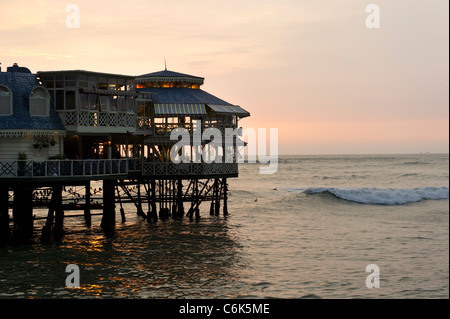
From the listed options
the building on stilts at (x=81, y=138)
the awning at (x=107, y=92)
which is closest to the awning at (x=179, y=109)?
the building on stilts at (x=81, y=138)

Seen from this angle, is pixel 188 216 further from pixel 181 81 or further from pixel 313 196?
A: pixel 313 196

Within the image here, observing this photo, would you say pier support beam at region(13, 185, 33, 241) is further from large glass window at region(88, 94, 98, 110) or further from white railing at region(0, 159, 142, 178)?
large glass window at region(88, 94, 98, 110)

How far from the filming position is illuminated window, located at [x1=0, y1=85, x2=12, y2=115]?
34406 millimetres

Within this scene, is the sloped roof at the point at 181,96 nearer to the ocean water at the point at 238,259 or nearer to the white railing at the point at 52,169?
the ocean water at the point at 238,259

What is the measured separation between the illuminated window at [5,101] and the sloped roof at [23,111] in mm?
336

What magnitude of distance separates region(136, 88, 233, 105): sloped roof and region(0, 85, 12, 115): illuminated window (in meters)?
13.4

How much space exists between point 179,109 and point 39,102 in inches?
482

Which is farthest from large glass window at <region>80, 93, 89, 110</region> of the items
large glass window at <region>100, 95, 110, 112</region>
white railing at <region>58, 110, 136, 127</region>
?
large glass window at <region>100, 95, 110, 112</region>

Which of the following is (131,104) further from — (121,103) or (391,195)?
(391,195)

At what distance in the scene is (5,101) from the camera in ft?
113

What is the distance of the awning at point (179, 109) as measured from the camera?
44.2m

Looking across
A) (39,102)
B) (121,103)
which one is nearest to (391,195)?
(121,103)

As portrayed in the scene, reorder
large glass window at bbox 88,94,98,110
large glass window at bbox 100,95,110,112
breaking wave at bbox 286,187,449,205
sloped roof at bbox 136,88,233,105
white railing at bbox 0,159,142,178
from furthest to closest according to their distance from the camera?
breaking wave at bbox 286,187,449,205, sloped roof at bbox 136,88,233,105, large glass window at bbox 100,95,110,112, large glass window at bbox 88,94,98,110, white railing at bbox 0,159,142,178
